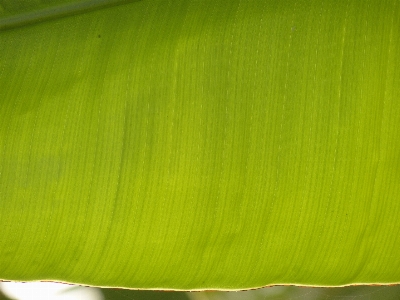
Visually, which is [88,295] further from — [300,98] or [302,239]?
[300,98]

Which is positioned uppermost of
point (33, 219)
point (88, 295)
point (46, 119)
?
point (46, 119)

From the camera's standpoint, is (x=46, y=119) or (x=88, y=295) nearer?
(x=46, y=119)

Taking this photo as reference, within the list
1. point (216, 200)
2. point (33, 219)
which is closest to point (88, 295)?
point (33, 219)

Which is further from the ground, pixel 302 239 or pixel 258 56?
pixel 258 56

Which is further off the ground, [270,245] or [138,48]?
[138,48]

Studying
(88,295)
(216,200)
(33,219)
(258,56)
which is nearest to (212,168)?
(216,200)

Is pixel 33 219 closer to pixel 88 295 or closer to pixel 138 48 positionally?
pixel 138 48
